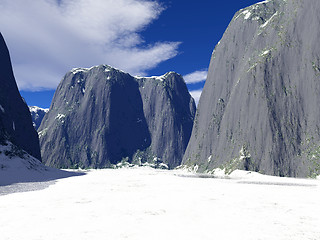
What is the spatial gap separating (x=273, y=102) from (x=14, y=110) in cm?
8596

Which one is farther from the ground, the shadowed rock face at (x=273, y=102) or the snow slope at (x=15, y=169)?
the shadowed rock face at (x=273, y=102)

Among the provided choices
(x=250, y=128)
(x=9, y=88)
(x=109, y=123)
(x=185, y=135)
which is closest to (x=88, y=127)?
(x=109, y=123)

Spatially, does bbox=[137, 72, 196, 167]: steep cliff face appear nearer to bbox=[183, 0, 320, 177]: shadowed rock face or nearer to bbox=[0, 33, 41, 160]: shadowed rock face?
bbox=[183, 0, 320, 177]: shadowed rock face

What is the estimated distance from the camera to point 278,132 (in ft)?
219

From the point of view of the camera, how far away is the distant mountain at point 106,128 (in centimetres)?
16450

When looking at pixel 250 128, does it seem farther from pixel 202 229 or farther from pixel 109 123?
pixel 109 123

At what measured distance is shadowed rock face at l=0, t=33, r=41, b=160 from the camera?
78.3 metres

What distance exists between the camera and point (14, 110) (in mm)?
85000

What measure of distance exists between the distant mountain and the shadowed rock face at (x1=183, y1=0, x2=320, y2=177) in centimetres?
7738

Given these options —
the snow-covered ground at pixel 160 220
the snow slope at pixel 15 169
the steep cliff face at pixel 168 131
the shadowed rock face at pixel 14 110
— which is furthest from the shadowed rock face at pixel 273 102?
the steep cliff face at pixel 168 131

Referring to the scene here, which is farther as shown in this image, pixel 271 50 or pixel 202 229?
pixel 271 50

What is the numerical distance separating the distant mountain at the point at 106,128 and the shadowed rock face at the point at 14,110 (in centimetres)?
6489

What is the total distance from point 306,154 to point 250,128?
19.8m

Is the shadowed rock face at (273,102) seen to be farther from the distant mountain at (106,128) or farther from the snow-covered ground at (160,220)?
the distant mountain at (106,128)
